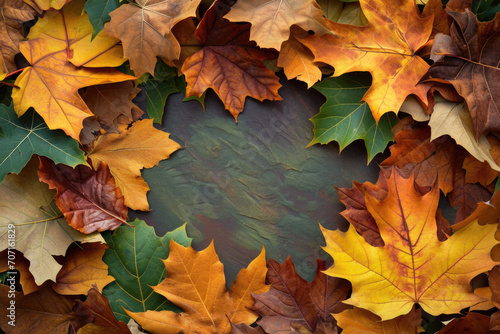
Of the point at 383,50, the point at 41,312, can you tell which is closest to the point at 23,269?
the point at 41,312

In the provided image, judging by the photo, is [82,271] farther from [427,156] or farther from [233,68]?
[427,156]

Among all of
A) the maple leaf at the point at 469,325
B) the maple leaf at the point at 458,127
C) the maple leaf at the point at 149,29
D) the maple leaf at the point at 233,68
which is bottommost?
the maple leaf at the point at 469,325

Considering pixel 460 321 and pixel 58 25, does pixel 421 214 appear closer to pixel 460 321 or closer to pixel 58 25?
pixel 460 321

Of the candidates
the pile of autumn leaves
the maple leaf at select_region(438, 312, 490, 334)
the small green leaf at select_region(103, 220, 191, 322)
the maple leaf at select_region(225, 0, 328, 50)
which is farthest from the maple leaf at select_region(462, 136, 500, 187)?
the small green leaf at select_region(103, 220, 191, 322)

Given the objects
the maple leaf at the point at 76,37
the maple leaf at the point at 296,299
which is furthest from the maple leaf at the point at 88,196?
the maple leaf at the point at 296,299

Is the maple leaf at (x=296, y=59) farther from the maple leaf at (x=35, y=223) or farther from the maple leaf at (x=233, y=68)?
the maple leaf at (x=35, y=223)

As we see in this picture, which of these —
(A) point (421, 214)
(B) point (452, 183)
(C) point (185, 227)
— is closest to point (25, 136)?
(C) point (185, 227)

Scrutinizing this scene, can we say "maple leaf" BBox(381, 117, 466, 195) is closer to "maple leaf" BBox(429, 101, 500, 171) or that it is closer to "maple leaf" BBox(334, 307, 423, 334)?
"maple leaf" BBox(429, 101, 500, 171)
